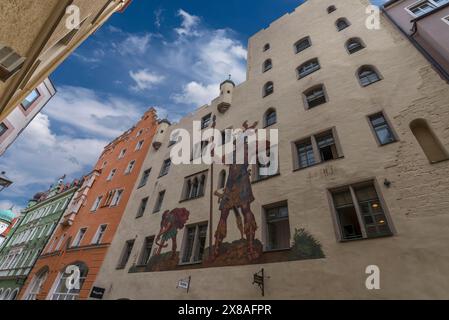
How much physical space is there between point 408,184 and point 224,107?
13.4 metres

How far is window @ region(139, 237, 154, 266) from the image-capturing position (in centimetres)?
1495

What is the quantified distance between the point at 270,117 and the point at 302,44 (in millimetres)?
7033

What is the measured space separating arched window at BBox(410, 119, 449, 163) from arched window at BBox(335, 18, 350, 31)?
9.34 metres

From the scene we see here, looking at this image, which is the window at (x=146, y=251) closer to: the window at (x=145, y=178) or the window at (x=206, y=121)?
the window at (x=145, y=178)

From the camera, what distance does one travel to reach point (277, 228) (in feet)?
34.4

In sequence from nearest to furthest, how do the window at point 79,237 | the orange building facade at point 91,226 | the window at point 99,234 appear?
the orange building facade at point 91,226, the window at point 99,234, the window at point 79,237

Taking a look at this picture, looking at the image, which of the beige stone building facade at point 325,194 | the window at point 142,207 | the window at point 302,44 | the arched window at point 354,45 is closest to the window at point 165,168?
the beige stone building facade at point 325,194

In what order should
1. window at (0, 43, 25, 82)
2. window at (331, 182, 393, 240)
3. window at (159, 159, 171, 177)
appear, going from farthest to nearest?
window at (159, 159, 171, 177)
window at (331, 182, 393, 240)
window at (0, 43, 25, 82)

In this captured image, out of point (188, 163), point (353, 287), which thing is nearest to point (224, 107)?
point (188, 163)

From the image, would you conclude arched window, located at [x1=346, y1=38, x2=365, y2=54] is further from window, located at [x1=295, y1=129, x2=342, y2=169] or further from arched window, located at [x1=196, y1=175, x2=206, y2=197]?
arched window, located at [x1=196, y1=175, x2=206, y2=197]

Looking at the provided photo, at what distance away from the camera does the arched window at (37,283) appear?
22844 millimetres

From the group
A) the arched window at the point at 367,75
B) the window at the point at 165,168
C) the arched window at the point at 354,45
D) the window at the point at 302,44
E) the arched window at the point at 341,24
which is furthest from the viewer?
the window at the point at 165,168

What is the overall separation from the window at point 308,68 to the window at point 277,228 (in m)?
8.67

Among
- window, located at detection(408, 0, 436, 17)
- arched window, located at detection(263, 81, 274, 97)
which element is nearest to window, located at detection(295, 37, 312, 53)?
arched window, located at detection(263, 81, 274, 97)
